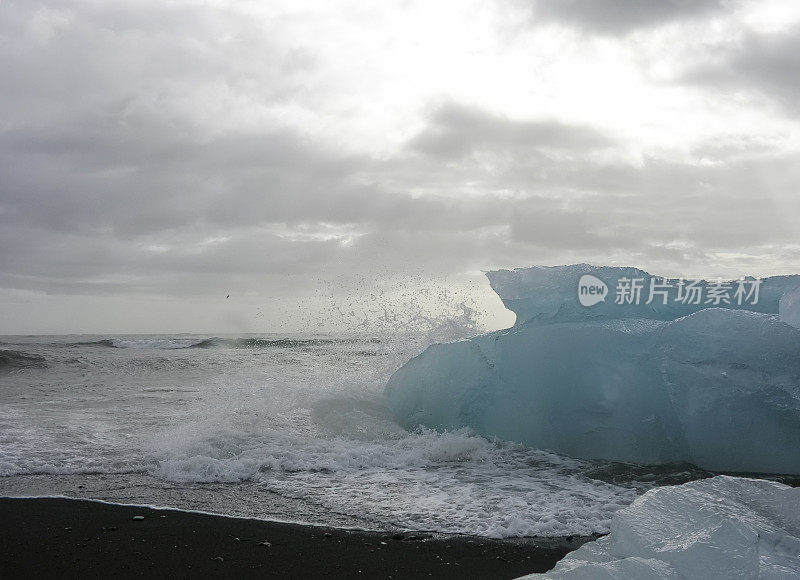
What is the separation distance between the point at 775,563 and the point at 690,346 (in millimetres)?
4195

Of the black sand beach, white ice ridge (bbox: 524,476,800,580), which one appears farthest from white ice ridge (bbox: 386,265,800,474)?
white ice ridge (bbox: 524,476,800,580)

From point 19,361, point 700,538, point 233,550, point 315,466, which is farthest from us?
point 19,361

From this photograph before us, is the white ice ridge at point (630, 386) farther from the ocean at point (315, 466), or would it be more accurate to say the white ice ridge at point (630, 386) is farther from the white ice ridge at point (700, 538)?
the white ice ridge at point (700, 538)

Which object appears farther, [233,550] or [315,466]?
[315,466]

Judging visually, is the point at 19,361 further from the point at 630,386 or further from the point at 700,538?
the point at 700,538

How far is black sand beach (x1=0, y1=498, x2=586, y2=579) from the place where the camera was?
3396 millimetres

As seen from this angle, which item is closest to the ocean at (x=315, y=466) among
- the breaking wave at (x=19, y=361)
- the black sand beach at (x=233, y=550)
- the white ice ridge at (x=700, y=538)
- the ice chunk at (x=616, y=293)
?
the black sand beach at (x=233, y=550)

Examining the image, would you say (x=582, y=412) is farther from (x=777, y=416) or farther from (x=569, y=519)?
(x=569, y=519)

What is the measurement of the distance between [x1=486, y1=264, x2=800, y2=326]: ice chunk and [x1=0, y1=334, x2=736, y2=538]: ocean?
1.62 meters

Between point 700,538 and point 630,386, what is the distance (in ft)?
14.1

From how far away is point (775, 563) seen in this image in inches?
97.7

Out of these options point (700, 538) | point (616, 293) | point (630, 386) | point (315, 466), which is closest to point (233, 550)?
point (315, 466)

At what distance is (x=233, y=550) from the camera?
12.2 ft

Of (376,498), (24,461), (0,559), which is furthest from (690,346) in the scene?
(24,461)
